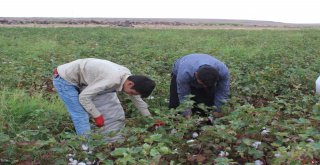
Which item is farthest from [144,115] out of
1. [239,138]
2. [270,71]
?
[270,71]

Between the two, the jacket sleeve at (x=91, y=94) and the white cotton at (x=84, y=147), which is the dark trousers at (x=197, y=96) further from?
the white cotton at (x=84, y=147)

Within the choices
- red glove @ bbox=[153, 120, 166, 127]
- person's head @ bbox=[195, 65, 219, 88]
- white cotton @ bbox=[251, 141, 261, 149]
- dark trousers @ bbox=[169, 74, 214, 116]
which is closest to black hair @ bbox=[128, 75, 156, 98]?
red glove @ bbox=[153, 120, 166, 127]

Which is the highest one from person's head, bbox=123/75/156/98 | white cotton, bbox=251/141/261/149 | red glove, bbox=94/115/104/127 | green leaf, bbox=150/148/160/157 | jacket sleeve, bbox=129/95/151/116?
person's head, bbox=123/75/156/98

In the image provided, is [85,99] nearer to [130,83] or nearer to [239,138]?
[130,83]

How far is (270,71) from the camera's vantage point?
589cm

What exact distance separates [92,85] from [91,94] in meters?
0.08

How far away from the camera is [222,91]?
168 inches

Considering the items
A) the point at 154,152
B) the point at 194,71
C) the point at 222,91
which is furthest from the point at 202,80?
the point at 154,152

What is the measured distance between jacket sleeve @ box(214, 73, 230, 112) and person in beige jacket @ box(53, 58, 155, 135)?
0.66 meters

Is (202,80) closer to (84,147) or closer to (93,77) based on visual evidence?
(93,77)

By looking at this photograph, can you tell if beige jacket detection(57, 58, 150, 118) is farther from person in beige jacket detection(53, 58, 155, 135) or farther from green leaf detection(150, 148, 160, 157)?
green leaf detection(150, 148, 160, 157)

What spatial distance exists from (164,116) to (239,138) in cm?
63

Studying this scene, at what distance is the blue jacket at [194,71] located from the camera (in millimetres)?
4082

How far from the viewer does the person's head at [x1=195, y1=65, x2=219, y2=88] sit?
149 inches
